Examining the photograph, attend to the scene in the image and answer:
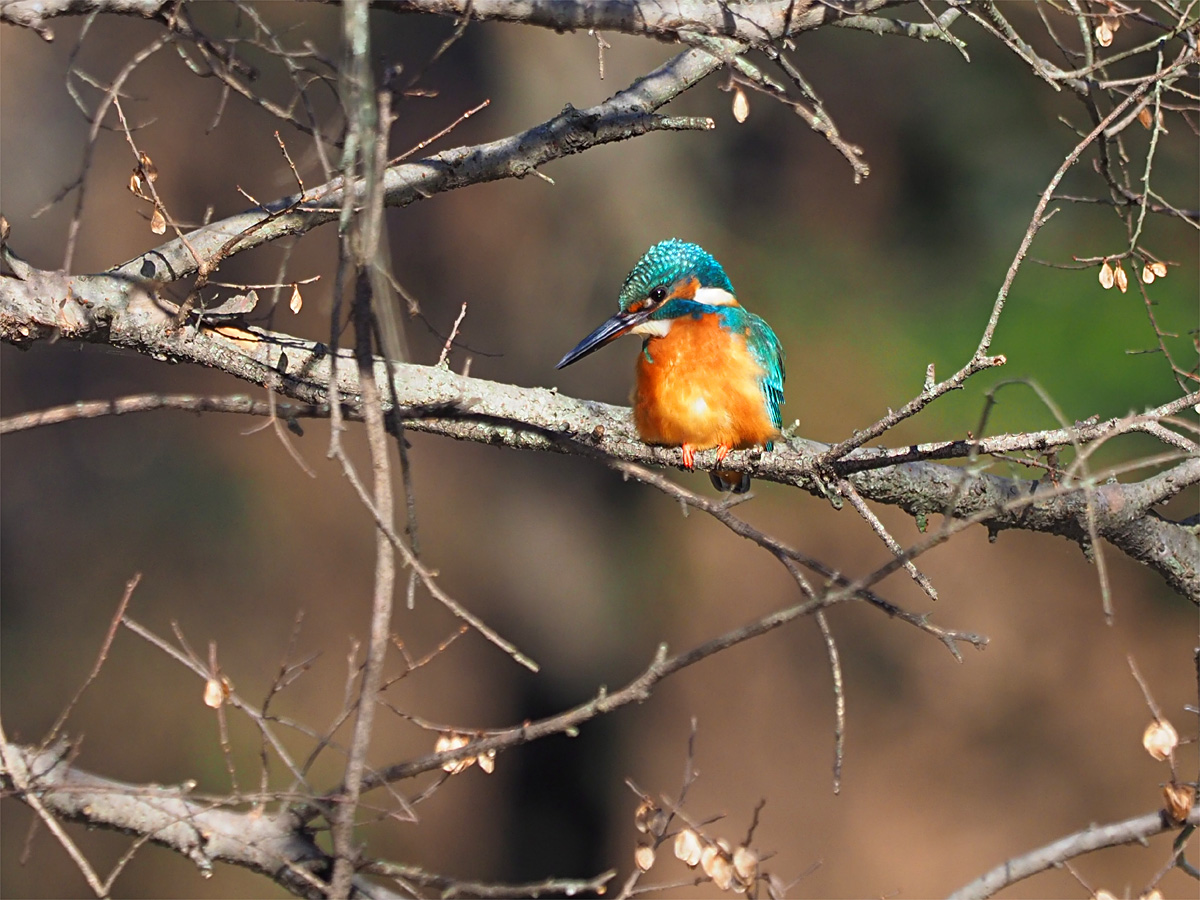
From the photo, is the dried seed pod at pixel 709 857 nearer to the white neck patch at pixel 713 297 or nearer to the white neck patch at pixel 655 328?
the white neck patch at pixel 655 328

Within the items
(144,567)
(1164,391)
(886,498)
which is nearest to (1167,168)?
(1164,391)

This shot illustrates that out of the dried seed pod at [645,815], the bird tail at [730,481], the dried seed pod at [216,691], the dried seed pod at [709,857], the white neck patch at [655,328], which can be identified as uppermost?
the white neck patch at [655,328]

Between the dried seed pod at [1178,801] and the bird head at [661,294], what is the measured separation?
5.01ft

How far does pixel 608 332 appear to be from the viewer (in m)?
2.72

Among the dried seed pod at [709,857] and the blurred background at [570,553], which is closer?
the dried seed pod at [709,857]

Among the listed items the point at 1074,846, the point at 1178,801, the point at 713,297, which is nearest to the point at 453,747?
the point at 1074,846

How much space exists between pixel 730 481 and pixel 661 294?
50 centimetres

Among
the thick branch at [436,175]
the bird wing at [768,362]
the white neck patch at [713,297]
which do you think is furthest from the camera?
the white neck patch at [713,297]

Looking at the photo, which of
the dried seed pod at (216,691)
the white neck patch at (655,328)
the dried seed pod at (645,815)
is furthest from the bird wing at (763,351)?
the dried seed pod at (216,691)

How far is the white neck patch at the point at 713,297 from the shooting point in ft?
9.28

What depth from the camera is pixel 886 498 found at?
2352mm

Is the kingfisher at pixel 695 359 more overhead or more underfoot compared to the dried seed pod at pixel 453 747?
more overhead

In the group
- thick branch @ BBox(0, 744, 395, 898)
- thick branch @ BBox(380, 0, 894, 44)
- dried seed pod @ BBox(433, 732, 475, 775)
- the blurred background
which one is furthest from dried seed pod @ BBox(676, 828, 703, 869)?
the blurred background

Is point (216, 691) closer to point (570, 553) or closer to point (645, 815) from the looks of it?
point (645, 815)
